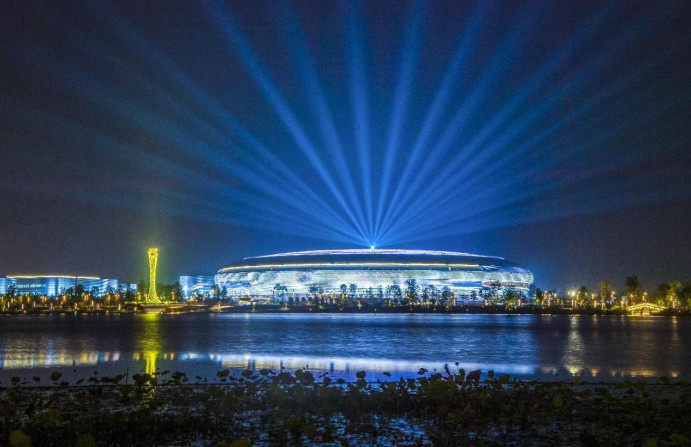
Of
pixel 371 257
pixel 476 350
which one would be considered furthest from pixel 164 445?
pixel 371 257

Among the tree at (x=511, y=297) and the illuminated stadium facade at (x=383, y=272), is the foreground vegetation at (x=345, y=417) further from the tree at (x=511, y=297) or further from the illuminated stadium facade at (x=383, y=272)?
the illuminated stadium facade at (x=383, y=272)

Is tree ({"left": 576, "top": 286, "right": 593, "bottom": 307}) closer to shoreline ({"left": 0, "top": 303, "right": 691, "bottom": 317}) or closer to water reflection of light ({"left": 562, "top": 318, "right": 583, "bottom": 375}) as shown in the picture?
shoreline ({"left": 0, "top": 303, "right": 691, "bottom": 317})

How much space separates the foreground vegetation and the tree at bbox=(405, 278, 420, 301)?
141177 millimetres

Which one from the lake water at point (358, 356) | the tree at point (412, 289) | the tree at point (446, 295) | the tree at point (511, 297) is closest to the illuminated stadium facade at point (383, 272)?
the tree at point (412, 289)

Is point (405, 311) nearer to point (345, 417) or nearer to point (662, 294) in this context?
point (662, 294)

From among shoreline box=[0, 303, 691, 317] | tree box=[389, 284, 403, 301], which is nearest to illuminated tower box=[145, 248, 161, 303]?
shoreline box=[0, 303, 691, 317]

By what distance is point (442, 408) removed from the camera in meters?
13.8

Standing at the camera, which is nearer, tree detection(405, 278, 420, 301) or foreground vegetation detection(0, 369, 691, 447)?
foreground vegetation detection(0, 369, 691, 447)

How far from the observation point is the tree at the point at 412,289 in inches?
6196

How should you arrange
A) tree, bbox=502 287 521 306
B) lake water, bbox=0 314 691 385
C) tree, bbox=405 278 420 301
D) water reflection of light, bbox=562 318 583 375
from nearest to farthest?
lake water, bbox=0 314 691 385 < water reflection of light, bbox=562 318 583 375 < tree, bbox=502 287 521 306 < tree, bbox=405 278 420 301

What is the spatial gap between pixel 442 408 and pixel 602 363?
62.8 feet

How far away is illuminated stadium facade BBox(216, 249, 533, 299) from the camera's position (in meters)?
164

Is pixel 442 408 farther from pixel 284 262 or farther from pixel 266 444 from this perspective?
pixel 284 262

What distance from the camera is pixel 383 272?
166 m
